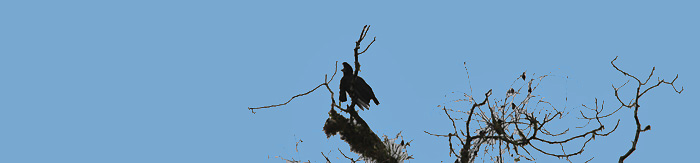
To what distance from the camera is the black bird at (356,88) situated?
7242 mm

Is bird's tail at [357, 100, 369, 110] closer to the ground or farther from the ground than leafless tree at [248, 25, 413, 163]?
farther from the ground

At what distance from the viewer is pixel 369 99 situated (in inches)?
293

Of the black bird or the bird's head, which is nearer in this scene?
the black bird

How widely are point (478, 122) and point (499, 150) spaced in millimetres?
342

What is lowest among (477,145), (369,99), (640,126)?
(640,126)

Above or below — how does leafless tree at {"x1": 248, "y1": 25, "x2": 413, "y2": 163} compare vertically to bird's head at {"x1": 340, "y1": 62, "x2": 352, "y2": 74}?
below

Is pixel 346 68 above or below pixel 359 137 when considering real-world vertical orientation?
above

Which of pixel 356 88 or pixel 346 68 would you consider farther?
pixel 346 68

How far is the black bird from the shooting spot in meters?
7.24

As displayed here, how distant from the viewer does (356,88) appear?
7246mm

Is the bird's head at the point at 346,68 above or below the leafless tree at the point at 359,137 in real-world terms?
above

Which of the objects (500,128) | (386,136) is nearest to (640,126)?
(500,128)

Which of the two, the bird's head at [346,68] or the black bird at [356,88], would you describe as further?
the bird's head at [346,68]

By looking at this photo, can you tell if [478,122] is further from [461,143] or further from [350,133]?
[350,133]
